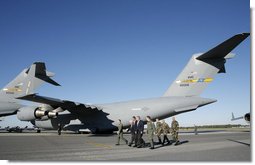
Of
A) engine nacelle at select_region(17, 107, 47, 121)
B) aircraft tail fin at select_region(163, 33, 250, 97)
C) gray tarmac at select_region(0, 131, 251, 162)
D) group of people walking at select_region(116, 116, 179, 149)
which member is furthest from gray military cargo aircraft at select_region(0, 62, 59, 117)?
group of people walking at select_region(116, 116, 179, 149)

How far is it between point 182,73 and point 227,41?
207 inches

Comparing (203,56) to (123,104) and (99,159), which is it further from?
(99,159)

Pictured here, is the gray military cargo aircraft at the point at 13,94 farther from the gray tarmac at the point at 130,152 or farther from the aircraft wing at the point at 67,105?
the gray tarmac at the point at 130,152

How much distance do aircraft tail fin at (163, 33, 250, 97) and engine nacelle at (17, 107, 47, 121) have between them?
1014 cm

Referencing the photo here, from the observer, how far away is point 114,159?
22.4 ft

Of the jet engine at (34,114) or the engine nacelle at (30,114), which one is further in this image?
the engine nacelle at (30,114)

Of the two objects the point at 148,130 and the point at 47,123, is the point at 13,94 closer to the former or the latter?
the point at 47,123

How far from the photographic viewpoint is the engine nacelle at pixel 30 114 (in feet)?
66.3

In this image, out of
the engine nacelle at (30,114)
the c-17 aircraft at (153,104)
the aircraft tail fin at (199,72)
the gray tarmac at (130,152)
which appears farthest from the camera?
the engine nacelle at (30,114)

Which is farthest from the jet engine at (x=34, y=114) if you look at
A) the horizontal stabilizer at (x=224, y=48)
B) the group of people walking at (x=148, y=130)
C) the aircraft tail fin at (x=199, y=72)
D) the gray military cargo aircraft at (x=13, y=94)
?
the horizontal stabilizer at (x=224, y=48)

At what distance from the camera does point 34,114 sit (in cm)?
2041

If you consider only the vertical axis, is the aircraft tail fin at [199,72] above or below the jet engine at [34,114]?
above

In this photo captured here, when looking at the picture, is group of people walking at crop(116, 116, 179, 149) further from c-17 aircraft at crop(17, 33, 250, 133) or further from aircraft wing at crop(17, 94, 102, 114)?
aircraft wing at crop(17, 94, 102, 114)

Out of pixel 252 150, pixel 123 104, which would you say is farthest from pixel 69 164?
pixel 123 104
